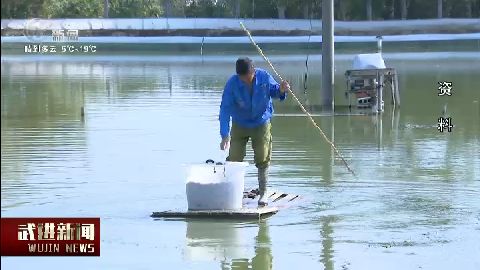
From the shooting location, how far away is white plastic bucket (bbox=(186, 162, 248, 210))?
10.7 m

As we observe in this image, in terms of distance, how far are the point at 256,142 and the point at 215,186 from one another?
2.12ft

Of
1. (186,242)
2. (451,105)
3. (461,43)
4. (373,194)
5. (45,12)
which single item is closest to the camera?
(186,242)

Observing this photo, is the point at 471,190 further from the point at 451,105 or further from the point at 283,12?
the point at 283,12

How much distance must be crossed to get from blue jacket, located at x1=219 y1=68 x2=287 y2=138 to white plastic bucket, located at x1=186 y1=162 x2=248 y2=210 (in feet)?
1.04

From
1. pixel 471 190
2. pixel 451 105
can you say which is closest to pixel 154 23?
pixel 451 105

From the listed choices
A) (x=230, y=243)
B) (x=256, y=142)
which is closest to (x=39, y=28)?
(x=256, y=142)

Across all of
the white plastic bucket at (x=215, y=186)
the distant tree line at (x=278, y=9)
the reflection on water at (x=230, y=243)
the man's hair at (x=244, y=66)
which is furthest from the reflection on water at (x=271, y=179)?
the distant tree line at (x=278, y=9)

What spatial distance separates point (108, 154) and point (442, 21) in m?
46.9

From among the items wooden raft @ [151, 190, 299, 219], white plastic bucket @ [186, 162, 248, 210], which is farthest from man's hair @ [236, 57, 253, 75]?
wooden raft @ [151, 190, 299, 219]

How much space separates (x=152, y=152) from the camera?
15.8 meters

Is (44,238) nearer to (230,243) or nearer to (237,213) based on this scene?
(230,243)

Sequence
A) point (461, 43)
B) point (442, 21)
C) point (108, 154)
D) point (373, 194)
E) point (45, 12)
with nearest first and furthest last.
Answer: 1. point (373, 194)
2. point (108, 154)
3. point (461, 43)
4. point (442, 21)
5. point (45, 12)

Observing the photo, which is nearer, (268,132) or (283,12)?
(268,132)

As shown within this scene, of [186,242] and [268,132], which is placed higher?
[268,132]
